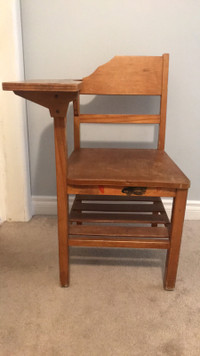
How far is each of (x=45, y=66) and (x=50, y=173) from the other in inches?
22.2

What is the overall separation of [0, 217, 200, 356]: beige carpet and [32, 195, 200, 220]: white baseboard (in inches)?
10.4

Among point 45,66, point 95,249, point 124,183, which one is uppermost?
point 45,66

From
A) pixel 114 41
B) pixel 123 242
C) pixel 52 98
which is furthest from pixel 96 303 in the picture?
pixel 114 41

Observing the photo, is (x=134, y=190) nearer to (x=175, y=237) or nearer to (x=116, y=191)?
(x=116, y=191)

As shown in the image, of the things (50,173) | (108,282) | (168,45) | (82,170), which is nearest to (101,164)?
(82,170)

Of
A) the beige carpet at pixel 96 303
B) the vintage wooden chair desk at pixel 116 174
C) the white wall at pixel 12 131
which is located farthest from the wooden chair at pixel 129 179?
the white wall at pixel 12 131

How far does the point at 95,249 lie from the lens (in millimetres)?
1364

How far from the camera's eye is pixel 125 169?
1.01 metres

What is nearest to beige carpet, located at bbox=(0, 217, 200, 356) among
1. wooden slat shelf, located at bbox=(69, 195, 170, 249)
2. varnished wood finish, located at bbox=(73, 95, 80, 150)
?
wooden slat shelf, located at bbox=(69, 195, 170, 249)

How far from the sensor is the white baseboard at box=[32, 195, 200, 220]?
5.39 feet

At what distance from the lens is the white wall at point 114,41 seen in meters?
1.34

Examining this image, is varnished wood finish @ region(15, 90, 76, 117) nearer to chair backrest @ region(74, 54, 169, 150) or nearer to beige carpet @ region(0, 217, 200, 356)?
chair backrest @ region(74, 54, 169, 150)

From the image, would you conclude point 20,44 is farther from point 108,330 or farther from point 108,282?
point 108,330

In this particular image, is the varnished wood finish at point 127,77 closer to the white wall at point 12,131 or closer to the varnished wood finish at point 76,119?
the varnished wood finish at point 76,119
